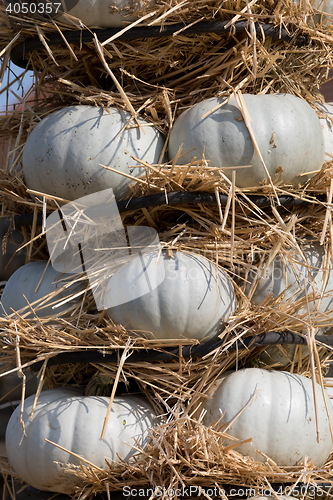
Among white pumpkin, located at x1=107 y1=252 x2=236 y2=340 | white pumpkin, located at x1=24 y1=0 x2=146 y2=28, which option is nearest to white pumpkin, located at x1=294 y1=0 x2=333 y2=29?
white pumpkin, located at x1=24 y1=0 x2=146 y2=28

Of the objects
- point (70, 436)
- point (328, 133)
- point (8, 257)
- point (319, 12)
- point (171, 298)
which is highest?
point (319, 12)

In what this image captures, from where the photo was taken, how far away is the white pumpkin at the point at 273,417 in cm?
111

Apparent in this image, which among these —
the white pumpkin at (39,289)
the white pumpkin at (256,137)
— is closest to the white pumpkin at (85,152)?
the white pumpkin at (256,137)

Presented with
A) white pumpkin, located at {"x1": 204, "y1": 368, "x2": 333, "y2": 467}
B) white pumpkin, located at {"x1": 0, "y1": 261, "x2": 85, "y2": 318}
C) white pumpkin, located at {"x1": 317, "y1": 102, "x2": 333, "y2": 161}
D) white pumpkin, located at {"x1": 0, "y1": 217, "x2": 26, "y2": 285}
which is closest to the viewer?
white pumpkin, located at {"x1": 204, "y1": 368, "x2": 333, "y2": 467}

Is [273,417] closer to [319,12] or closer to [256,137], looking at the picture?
[256,137]

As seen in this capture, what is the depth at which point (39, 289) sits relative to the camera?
135 centimetres

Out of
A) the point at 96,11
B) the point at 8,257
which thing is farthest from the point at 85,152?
the point at 8,257

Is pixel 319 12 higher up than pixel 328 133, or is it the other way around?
pixel 319 12

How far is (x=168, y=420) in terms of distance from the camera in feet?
3.78

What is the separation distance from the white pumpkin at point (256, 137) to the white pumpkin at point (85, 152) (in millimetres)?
134

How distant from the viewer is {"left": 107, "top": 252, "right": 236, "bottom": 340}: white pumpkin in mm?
1146

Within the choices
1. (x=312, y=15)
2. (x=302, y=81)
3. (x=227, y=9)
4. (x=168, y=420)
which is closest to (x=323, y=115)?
(x=302, y=81)

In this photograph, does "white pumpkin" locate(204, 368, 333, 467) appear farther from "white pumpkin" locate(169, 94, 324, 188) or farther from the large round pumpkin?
"white pumpkin" locate(169, 94, 324, 188)

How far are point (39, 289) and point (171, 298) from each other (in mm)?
430
